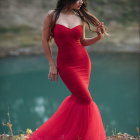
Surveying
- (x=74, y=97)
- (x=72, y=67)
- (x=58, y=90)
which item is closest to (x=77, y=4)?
(x=72, y=67)

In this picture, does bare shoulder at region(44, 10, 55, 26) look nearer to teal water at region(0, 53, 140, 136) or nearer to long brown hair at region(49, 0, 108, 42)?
long brown hair at region(49, 0, 108, 42)

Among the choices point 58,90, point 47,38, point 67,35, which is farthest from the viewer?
point 58,90

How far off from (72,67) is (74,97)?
0.29 m

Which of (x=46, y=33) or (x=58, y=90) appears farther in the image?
(x=58, y=90)

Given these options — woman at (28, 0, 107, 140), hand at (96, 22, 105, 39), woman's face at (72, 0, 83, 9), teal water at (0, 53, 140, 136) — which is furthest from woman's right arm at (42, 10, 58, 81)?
teal water at (0, 53, 140, 136)

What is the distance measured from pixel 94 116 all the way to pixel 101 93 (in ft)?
22.4

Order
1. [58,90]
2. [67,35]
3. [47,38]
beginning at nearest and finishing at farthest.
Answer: [67,35], [47,38], [58,90]

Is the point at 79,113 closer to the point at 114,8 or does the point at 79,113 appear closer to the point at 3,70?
the point at 3,70

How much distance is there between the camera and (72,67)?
120 inches

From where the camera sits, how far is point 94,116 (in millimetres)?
3121

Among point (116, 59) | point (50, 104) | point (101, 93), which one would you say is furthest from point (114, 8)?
point (50, 104)

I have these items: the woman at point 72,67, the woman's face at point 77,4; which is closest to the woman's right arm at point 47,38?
the woman at point 72,67

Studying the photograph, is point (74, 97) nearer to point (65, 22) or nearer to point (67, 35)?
point (67, 35)

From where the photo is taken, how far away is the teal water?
8.11 m
